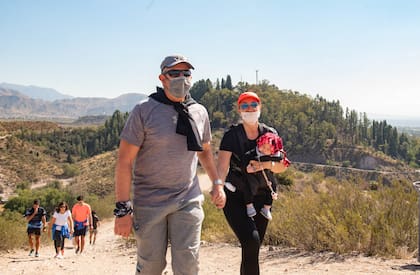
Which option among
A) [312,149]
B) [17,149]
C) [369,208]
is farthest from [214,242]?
[17,149]

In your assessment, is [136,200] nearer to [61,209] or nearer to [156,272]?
[156,272]

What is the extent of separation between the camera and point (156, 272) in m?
2.82

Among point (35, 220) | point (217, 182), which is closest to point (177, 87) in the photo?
point (217, 182)

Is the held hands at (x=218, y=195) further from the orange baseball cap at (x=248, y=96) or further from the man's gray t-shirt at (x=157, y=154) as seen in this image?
the orange baseball cap at (x=248, y=96)

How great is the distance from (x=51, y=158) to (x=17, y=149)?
27.3 ft

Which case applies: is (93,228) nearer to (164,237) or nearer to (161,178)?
(164,237)

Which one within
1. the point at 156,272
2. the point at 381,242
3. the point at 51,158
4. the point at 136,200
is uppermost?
the point at 136,200

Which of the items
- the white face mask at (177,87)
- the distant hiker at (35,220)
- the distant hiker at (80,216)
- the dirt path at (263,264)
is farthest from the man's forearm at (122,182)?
the distant hiker at (80,216)

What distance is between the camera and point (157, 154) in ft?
9.16

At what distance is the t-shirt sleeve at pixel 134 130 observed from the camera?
2734 millimetres

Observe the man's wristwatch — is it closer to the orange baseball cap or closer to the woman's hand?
the woman's hand

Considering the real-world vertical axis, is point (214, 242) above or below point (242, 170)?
below

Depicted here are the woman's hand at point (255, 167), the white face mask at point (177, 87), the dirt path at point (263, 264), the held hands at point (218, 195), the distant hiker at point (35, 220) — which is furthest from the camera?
the distant hiker at point (35, 220)

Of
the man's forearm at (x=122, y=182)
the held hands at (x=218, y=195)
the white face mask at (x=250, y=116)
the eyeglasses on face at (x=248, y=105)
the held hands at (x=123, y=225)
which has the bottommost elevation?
the held hands at (x=123, y=225)
